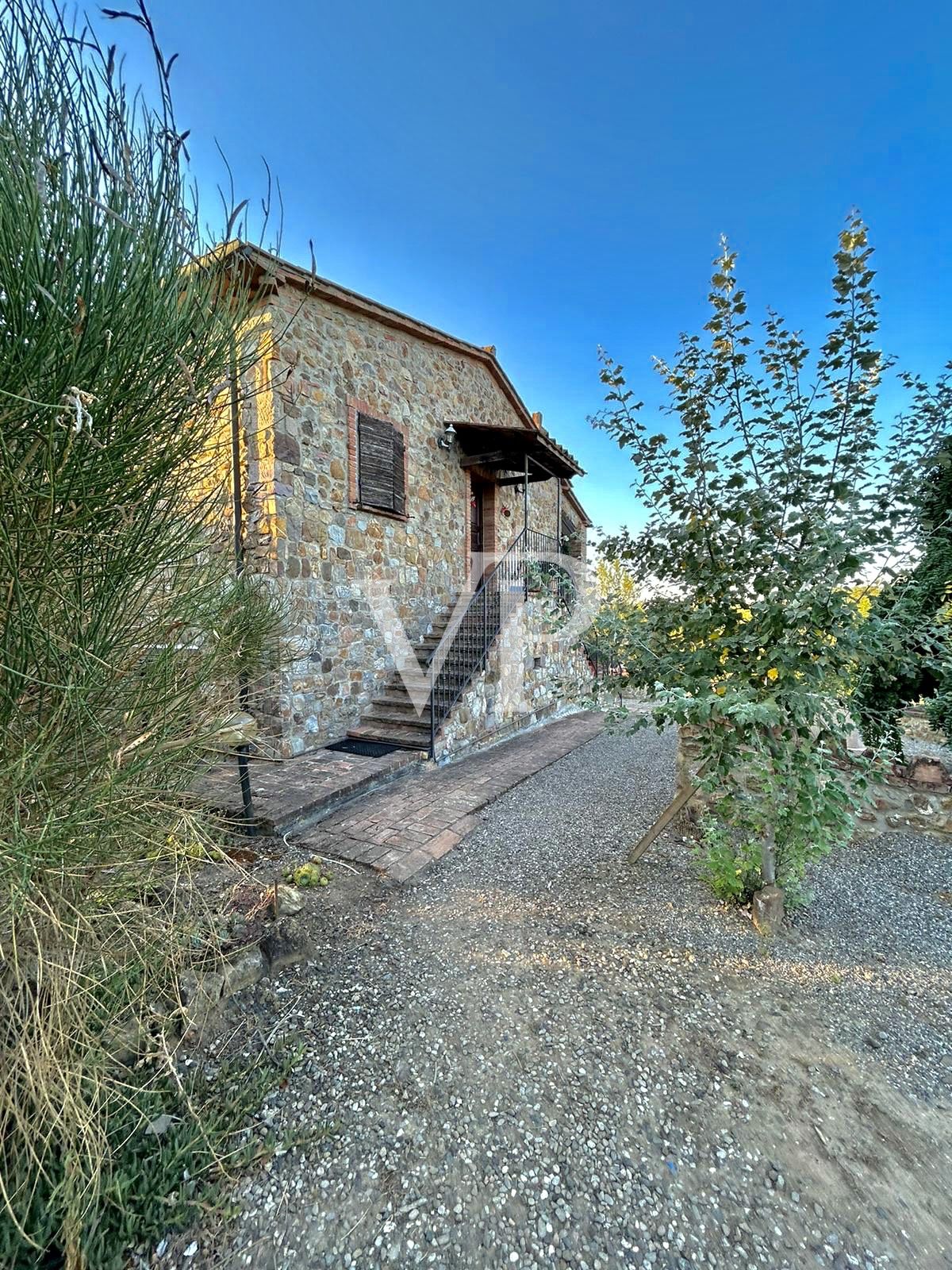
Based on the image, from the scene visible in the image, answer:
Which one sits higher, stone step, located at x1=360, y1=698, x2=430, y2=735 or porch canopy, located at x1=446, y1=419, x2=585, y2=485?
porch canopy, located at x1=446, y1=419, x2=585, y2=485

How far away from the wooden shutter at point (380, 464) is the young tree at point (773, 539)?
411cm

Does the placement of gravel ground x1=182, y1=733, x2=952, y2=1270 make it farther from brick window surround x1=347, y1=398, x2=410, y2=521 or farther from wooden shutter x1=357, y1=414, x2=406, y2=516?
wooden shutter x1=357, y1=414, x2=406, y2=516

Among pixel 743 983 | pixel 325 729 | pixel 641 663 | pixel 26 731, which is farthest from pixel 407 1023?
pixel 325 729

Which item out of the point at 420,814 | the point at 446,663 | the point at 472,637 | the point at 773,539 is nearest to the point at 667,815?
the point at 773,539

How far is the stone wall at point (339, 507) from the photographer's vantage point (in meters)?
5.24

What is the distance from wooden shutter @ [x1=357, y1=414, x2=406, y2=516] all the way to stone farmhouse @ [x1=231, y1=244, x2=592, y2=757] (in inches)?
0.9

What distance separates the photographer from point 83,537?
1.29 metres

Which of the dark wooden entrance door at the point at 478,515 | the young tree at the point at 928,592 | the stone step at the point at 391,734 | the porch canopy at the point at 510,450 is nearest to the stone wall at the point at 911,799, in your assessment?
the young tree at the point at 928,592

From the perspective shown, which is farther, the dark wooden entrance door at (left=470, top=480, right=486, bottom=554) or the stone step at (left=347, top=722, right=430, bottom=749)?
the dark wooden entrance door at (left=470, top=480, right=486, bottom=554)

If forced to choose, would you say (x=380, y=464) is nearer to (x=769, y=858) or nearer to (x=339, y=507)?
(x=339, y=507)

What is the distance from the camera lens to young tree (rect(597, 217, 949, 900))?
2201 mm

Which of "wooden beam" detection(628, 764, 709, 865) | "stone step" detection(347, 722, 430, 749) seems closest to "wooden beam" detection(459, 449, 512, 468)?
"stone step" detection(347, 722, 430, 749)

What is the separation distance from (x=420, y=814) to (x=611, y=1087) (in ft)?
8.71

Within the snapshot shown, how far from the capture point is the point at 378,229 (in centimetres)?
600
